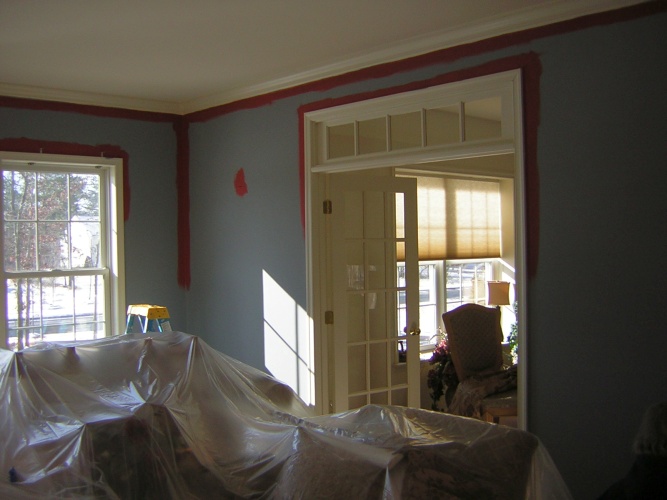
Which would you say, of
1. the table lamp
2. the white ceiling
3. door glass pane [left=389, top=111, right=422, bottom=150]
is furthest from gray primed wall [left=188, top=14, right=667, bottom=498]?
the table lamp

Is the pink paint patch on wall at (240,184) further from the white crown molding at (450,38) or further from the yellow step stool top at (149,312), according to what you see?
the yellow step stool top at (149,312)

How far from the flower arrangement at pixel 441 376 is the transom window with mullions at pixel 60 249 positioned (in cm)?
253

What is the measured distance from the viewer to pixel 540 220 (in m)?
3.32

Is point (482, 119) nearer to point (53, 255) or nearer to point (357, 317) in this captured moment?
point (357, 317)

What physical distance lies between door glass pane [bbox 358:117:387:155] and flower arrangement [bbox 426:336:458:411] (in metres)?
2.00

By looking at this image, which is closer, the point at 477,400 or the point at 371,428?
the point at 371,428

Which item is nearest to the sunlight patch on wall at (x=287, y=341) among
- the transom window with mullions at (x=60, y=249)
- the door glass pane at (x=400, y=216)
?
the door glass pane at (x=400, y=216)

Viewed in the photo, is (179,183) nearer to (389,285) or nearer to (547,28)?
(389,285)

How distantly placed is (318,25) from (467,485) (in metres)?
2.55

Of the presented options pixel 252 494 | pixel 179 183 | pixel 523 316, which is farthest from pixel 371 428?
pixel 179 183

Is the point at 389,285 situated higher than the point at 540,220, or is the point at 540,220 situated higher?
the point at 540,220

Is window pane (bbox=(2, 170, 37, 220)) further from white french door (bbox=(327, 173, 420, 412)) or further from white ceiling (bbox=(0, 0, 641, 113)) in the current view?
white french door (bbox=(327, 173, 420, 412))

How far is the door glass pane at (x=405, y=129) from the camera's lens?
408cm

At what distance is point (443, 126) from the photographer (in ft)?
12.8
